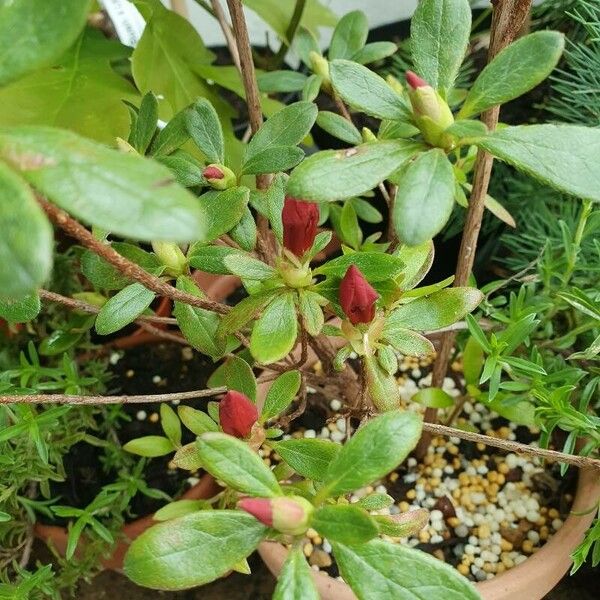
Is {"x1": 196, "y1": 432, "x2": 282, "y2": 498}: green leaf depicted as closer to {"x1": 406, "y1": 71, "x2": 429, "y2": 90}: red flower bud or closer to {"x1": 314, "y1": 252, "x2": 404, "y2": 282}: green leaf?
{"x1": 314, "y1": 252, "x2": 404, "y2": 282}: green leaf

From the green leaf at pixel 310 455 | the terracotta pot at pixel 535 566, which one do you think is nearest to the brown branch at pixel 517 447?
the green leaf at pixel 310 455

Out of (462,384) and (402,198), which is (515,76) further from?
(462,384)

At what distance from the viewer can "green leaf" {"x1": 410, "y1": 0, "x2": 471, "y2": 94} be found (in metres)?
0.55

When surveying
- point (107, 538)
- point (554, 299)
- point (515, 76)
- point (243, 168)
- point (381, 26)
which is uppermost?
point (515, 76)

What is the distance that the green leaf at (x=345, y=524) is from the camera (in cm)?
48

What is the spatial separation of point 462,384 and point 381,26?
880 millimetres

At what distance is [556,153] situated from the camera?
490 mm

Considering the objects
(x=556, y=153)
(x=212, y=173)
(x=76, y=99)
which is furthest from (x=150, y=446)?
(x=556, y=153)

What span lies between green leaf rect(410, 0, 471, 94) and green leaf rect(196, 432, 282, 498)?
0.30m

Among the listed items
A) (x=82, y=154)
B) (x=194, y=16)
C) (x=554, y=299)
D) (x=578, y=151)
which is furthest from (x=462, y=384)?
(x=194, y=16)

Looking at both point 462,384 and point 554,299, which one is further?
point 462,384

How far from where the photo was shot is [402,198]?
1.57 feet

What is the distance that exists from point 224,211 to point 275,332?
0.12 meters

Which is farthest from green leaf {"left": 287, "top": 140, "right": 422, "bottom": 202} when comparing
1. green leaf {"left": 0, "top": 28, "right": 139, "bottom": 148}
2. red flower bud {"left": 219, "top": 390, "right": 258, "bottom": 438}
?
green leaf {"left": 0, "top": 28, "right": 139, "bottom": 148}
